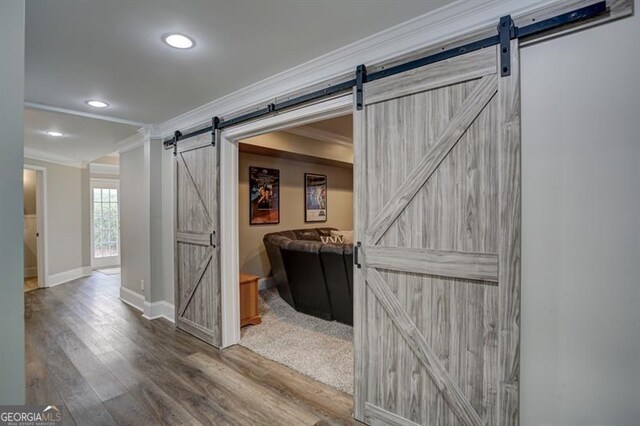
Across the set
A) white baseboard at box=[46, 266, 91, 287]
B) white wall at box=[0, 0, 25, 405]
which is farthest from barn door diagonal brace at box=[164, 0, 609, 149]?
Result: white baseboard at box=[46, 266, 91, 287]

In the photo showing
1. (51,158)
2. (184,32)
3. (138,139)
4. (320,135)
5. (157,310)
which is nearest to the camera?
(184,32)

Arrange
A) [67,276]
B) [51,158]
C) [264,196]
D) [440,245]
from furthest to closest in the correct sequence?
[67,276] → [51,158] → [264,196] → [440,245]

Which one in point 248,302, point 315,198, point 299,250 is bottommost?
point 248,302

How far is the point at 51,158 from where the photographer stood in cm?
588

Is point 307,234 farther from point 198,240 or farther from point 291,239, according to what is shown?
point 198,240

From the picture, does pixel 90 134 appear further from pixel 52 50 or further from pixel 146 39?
pixel 146 39

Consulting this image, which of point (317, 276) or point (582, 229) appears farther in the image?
point (317, 276)

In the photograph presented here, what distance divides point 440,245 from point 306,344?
2.03 meters

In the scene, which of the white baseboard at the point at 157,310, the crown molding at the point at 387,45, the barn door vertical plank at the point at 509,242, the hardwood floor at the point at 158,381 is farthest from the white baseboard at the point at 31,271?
the barn door vertical plank at the point at 509,242

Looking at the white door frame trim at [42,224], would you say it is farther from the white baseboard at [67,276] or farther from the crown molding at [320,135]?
the crown molding at [320,135]

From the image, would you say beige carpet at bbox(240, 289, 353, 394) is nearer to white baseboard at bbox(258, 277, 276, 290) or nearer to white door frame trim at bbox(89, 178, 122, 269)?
white baseboard at bbox(258, 277, 276, 290)

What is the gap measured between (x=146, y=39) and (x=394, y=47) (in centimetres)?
157

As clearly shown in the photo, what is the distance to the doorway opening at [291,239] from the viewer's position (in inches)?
114

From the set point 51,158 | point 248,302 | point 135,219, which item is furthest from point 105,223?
point 248,302
